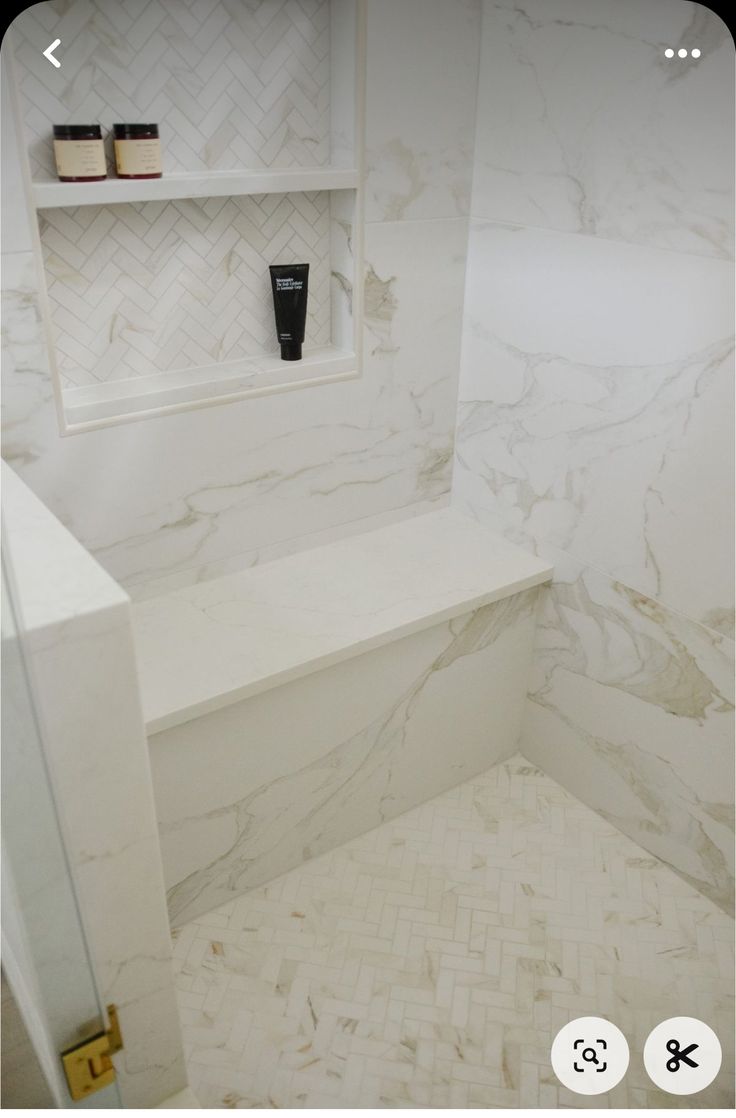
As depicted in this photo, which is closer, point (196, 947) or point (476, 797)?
point (196, 947)

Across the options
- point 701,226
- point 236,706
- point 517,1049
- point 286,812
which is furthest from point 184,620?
point 701,226

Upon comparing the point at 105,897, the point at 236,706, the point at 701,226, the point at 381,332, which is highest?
the point at 701,226

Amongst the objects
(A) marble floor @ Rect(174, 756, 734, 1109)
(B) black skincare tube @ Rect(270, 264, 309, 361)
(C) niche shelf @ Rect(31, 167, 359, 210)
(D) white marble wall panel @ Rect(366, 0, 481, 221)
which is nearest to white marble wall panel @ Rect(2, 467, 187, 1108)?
(A) marble floor @ Rect(174, 756, 734, 1109)

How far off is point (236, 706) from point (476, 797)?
68 cm

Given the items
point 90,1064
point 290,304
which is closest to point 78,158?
point 290,304

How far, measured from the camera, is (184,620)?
1.69 m

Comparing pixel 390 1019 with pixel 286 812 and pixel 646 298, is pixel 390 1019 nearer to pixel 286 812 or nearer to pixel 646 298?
pixel 286 812

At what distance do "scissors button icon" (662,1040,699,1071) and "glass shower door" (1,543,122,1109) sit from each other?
0.95 metres

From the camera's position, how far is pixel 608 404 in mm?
1642

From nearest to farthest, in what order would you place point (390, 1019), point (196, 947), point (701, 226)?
point (701, 226), point (390, 1019), point (196, 947)

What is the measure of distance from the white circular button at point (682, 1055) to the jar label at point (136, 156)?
1639mm

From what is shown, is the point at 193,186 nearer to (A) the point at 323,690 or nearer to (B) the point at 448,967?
(A) the point at 323,690

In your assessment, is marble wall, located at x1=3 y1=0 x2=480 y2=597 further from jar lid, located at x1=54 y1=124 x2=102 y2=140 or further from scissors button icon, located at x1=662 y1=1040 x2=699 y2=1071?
scissors button icon, located at x1=662 y1=1040 x2=699 y2=1071

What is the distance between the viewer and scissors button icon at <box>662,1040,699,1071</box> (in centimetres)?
147
